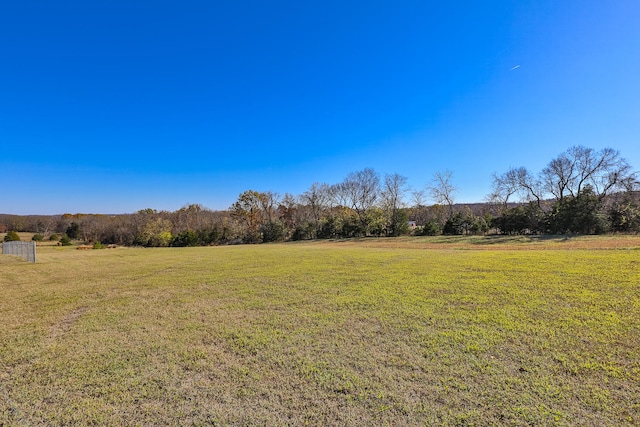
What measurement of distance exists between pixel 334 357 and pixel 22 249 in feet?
70.0

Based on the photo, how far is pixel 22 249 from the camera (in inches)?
615

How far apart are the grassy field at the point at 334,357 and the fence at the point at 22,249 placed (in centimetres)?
1166

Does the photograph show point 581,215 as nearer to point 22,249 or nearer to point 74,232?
point 22,249

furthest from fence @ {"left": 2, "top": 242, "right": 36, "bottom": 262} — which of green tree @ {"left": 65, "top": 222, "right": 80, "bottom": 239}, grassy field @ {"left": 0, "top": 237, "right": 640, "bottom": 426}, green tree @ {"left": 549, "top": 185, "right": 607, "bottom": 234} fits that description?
green tree @ {"left": 549, "top": 185, "right": 607, "bottom": 234}

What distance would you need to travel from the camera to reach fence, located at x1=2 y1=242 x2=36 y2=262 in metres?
14.5

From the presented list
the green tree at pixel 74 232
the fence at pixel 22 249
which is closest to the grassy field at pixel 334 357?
the fence at pixel 22 249

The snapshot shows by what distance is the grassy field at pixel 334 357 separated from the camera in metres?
2.37

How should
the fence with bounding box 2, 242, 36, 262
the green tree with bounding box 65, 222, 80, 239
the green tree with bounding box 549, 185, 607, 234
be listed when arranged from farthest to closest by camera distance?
1. the green tree with bounding box 65, 222, 80, 239
2. the green tree with bounding box 549, 185, 607, 234
3. the fence with bounding box 2, 242, 36, 262

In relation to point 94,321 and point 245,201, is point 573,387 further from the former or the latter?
point 245,201

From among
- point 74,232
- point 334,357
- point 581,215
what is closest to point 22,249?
point 334,357

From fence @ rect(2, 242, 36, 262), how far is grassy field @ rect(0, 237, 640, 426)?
1166cm

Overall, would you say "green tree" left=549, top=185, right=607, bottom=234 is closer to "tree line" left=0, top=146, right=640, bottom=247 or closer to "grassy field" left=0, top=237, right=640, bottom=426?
"tree line" left=0, top=146, right=640, bottom=247

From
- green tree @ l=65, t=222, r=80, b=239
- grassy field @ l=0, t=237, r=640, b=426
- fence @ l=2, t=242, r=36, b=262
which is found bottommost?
grassy field @ l=0, t=237, r=640, b=426

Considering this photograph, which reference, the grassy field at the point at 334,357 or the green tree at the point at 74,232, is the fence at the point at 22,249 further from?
the green tree at the point at 74,232
